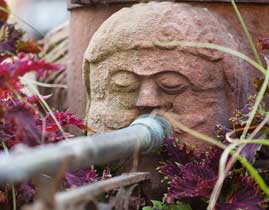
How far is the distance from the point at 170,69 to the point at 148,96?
10 centimetres

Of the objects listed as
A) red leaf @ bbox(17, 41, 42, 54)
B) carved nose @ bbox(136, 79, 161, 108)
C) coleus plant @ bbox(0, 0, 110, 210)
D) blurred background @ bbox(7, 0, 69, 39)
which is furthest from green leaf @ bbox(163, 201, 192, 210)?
blurred background @ bbox(7, 0, 69, 39)

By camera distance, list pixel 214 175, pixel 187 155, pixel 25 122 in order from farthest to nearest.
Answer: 1. pixel 187 155
2. pixel 214 175
3. pixel 25 122

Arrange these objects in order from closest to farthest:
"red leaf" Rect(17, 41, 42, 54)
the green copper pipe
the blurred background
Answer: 1. the green copper pipe
2. "red leaf" Rect(17, 41, 42, 54)
3. the blurred background

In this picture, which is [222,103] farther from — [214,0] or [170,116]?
[214,0]

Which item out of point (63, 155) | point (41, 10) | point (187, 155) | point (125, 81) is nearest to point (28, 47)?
point (125, 81)

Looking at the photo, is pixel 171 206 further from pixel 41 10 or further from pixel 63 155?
pixel 41 10

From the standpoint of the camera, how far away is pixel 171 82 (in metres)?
1.65

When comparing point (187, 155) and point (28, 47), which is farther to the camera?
point (28, 47)

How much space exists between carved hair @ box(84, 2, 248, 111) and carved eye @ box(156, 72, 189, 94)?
0.27ft

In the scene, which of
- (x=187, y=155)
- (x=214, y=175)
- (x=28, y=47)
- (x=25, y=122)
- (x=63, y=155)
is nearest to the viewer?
(x=63, y=155)

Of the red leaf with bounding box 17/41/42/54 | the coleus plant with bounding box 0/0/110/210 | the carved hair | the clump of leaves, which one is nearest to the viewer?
the coleus plant with bounding box 0/0/110/210

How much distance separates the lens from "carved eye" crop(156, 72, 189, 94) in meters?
1.65

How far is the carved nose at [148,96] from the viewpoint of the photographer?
165cm

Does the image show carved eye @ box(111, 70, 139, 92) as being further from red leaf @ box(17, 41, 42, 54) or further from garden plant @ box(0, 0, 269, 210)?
red leaf @ box(17, 41, 42, 54)
